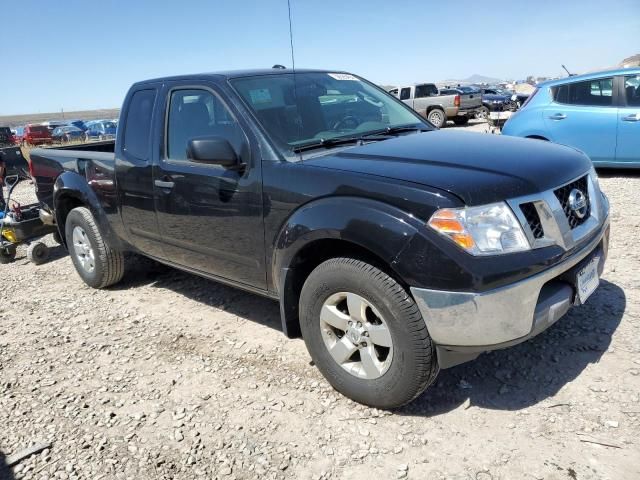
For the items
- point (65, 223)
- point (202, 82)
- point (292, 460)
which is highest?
point (202, 82)

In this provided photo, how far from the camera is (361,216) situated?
2.50m

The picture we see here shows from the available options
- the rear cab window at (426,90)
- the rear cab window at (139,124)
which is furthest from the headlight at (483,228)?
the rear cab window at (426,90)

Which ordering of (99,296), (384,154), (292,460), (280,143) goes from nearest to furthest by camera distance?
(292,460), (384,154), (280,143), (99,296)

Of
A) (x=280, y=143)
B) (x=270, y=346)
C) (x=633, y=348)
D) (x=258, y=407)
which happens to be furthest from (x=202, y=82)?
(x=633, y=348)

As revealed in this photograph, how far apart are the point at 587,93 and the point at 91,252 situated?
280 inches

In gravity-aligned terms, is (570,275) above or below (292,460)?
above

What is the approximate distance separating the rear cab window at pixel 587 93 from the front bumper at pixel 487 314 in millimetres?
6146

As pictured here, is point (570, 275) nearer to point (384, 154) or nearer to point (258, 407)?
point (384, 154)

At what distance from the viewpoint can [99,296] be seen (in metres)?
4.94

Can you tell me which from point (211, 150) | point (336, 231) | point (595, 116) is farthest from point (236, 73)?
point (595, 116)

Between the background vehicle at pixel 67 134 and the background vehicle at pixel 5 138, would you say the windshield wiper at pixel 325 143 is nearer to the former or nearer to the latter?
the background vehicle at pixel 5 138

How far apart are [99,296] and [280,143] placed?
9.49 ft

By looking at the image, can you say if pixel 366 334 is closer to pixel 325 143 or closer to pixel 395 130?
pixel 325 143

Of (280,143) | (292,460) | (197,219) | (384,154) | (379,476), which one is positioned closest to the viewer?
(379,476)
